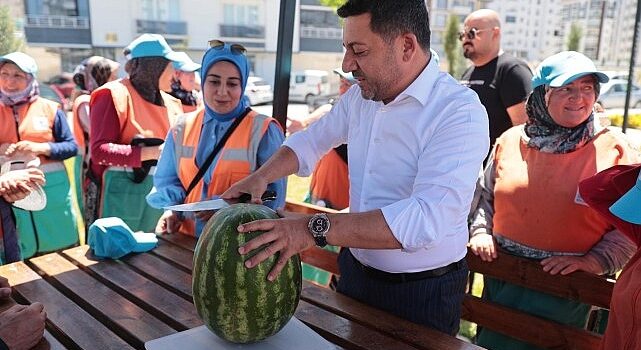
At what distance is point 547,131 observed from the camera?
9.03ft

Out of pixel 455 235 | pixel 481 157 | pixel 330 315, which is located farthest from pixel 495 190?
pixel 330 315

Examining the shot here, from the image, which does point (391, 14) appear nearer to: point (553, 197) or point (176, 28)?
point (553, 197)

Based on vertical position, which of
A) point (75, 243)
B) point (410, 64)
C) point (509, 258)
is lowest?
point (75, 243)

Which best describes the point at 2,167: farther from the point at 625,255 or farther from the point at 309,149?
the point at 625,255

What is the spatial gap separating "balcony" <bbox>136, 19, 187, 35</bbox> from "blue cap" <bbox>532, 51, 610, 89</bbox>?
35.8 m

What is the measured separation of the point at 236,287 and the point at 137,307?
632 mm

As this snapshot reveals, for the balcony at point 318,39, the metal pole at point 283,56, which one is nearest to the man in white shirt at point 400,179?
the metal pole at point 283,56

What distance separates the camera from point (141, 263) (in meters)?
2.43

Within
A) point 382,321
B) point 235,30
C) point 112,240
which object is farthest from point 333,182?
point 235,30

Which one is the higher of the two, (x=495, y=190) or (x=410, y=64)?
(x=410, y=64)

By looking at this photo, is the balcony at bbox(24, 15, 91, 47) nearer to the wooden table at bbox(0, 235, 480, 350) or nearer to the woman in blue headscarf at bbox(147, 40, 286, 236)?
the woman in blue headscarf at bbox(147, 40, 286, 236)

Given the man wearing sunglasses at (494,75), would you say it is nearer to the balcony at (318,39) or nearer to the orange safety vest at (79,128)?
the orange safety vest at (79,128)

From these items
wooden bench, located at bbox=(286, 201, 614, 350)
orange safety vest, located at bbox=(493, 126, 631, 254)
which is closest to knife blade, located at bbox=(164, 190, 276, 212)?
wooden bench, located at bbox=(286, 201, 614, 350)

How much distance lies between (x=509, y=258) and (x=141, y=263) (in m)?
1.75
